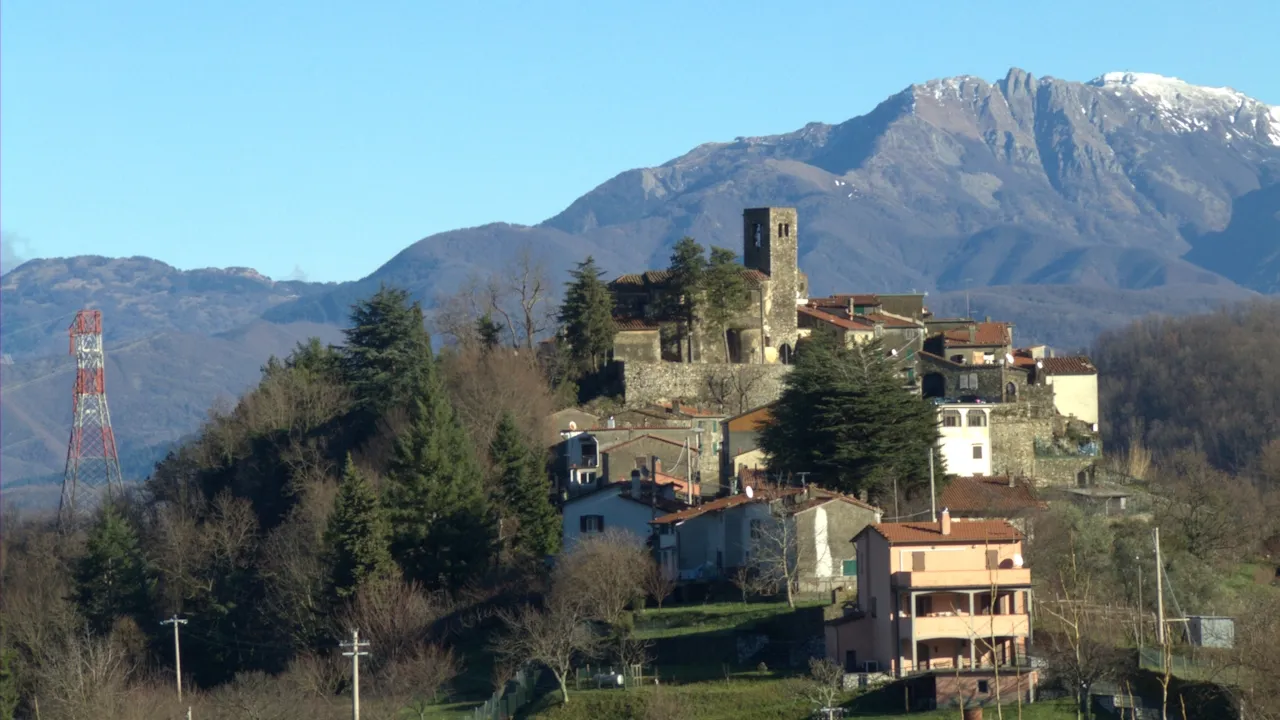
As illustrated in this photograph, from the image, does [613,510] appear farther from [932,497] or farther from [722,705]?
[722,705]

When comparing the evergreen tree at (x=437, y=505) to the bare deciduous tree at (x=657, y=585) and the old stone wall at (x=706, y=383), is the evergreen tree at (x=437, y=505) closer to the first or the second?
the bare deciduous tree at (x=657, y=585)

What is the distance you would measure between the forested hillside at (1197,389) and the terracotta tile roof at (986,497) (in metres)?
57.5

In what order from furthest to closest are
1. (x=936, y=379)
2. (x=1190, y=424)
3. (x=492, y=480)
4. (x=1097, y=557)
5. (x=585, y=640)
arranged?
(x=1190, y=424), (x=936, y=379), (x=492, y=480), (x=1097, y=557), (x=585, y=640)

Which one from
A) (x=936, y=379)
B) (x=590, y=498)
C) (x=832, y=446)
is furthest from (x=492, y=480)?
(x=936, y=379)

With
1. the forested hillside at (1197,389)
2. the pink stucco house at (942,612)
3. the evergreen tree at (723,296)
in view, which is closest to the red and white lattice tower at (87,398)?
the evergreen tree at (723,296)

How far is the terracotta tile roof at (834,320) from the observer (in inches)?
2766

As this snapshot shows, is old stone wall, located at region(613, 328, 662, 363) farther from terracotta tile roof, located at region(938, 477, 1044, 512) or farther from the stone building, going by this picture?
terracotta tile roof, located at region(938, 477, 1044, 512)

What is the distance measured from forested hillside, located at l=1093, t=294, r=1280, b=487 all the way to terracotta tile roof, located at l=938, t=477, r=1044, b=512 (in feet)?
189

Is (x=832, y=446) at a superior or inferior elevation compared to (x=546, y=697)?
superior

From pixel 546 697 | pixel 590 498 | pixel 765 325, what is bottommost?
pixel 546 697

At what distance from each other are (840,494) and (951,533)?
678 centimetres

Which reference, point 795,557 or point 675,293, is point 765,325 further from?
point 795,557

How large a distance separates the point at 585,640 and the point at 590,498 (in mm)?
10537

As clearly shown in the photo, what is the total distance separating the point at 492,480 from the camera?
60.1m
